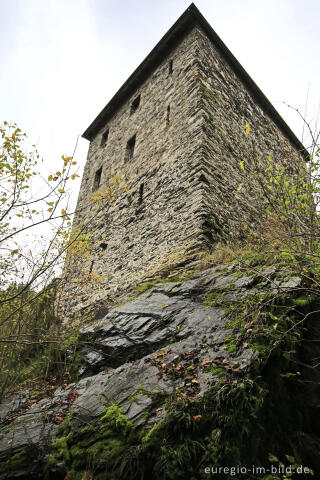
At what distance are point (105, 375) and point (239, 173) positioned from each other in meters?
5.13

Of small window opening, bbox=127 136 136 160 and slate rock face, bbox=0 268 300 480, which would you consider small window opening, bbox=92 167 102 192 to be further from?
slate rock face, bbox=0 268 300 480

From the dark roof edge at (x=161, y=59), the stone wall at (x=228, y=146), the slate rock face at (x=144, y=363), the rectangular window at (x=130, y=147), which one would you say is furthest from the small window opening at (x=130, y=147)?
the slate rock face at (x=144, y=363)

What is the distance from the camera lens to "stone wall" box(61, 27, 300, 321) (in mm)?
5391

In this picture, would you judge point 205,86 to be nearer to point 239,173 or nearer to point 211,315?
point 239,173

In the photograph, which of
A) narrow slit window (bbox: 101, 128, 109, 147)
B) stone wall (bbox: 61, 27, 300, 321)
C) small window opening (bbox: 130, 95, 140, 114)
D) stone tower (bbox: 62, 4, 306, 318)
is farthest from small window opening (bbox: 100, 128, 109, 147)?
small window opening (bbox: 130, 95, 140, 114)

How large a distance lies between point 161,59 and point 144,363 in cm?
923

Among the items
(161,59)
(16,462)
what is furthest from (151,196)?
Answer: (161,59)

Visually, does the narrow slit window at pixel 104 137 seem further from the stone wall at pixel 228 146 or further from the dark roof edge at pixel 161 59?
the stone wall at pixel 228 146

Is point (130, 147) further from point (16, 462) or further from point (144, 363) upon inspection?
point (16, 462)

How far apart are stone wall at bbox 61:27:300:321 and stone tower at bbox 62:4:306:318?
0.10 feet

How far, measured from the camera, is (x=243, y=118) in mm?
8461

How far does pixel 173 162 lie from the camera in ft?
20.8

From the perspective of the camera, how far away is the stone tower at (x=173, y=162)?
17.9ft

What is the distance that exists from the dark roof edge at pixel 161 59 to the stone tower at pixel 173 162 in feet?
0.10
